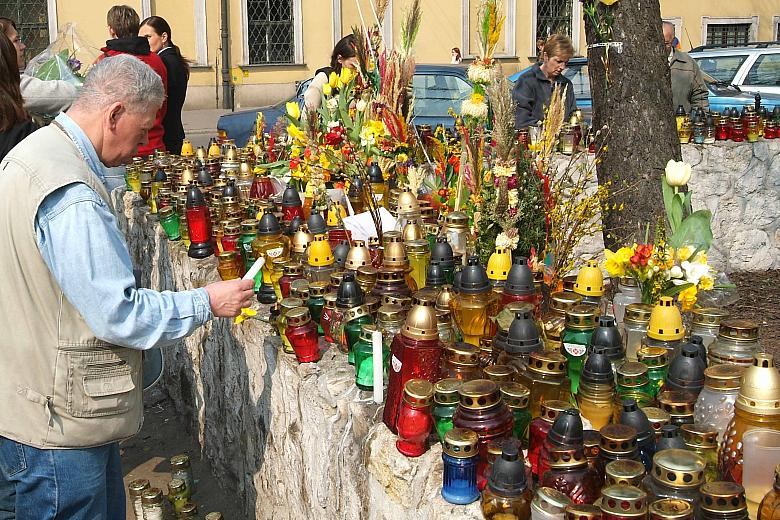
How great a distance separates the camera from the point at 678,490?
140 cm

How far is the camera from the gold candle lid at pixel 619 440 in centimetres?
150

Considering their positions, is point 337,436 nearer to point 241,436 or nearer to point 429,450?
point 429,450

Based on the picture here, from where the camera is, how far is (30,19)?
1600 centimetres

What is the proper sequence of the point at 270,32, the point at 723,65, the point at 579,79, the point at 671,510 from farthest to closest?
the point at 270,32 → the point at 723,65 → the point at 579,79 → the point at 671,510

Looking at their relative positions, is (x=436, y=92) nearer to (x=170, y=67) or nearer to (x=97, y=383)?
(x=170, y=67)

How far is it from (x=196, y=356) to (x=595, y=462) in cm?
272

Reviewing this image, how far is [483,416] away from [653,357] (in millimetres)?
458

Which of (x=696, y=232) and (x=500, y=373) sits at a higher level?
(x=696, y=232)

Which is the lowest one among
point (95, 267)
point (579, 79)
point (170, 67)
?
point (95, 267)

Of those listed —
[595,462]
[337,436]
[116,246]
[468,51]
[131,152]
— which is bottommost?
[337,436]

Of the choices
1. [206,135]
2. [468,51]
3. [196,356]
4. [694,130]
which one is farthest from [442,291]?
[468,51]

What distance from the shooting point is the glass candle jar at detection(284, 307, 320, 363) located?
2.46 meters

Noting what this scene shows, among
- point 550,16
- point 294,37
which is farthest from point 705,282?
point 550,16

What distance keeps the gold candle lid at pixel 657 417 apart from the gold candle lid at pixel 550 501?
0.28 metres
